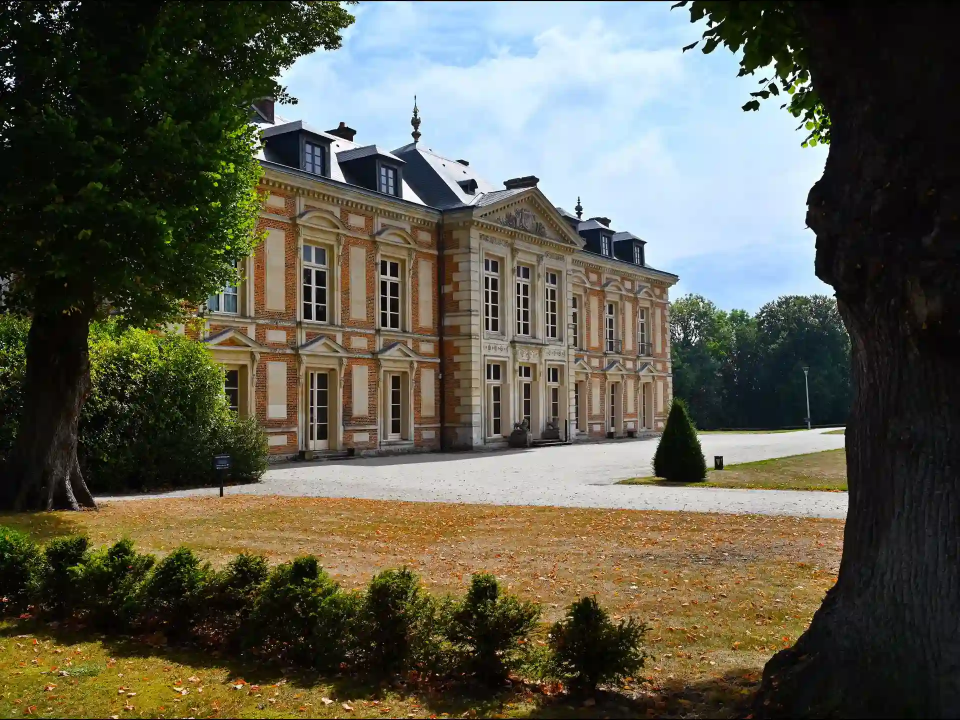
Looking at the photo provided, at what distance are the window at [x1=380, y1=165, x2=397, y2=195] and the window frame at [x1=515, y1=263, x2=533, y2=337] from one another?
19.9 ft

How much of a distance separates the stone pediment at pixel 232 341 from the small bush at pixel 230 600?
50.8ft

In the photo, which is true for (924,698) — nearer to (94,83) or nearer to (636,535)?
(636,535)

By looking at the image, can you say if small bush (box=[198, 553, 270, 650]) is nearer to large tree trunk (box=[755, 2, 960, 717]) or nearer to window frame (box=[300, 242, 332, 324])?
large tree trunk (box=[755, 2, 960, 717])

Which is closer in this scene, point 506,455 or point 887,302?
point 887,302

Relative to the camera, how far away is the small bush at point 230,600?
5.85 meters

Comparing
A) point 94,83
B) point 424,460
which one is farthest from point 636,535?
point 424,460

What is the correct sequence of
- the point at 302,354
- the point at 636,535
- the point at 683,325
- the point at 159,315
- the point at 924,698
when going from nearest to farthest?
the point at 924,698
the point at 636,535
the point at 159,315
the point at 302,354
the point at 683,325

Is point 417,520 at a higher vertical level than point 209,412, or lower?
lower

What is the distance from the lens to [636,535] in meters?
9.94

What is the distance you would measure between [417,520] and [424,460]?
12780 millimetres

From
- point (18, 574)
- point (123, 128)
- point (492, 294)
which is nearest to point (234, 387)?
point (492, 294)

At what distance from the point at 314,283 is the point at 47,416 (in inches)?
487

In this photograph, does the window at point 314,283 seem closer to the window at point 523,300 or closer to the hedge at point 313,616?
the window at point 523,300

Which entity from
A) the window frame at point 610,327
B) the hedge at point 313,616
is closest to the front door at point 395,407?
the window frame at point 610,327
